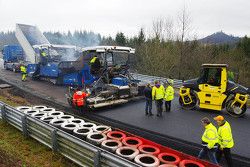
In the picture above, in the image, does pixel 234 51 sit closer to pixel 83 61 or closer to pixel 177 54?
pixel 177 54

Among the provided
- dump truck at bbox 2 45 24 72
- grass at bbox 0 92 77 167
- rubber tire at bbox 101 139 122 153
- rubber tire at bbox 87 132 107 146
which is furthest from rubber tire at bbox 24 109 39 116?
dump truck at bbox 2 45 24 72

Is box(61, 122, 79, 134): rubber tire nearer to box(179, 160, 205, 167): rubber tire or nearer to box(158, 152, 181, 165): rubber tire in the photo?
box(158, 152, 181, 165): rubber tire

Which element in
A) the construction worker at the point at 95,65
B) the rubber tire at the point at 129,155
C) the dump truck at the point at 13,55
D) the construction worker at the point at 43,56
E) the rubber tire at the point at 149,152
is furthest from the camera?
the dump truck at the point at 13,55

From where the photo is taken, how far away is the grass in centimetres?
613

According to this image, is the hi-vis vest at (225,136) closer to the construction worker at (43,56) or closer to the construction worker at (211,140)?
the construction worker at (211,140)

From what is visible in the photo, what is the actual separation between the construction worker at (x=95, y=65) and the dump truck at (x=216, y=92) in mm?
4315

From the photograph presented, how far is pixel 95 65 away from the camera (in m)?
12.3

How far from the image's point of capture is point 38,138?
7.50 meters

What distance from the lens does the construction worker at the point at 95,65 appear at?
12172 millimetres

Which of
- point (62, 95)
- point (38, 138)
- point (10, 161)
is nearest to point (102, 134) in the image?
point (38, 138)

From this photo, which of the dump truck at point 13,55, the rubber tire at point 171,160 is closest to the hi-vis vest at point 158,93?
the rubber tire at point 171,160

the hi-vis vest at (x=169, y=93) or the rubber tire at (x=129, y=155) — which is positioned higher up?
the hi-vis vest at (x=169, y=93)

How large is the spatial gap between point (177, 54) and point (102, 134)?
62.1 feet

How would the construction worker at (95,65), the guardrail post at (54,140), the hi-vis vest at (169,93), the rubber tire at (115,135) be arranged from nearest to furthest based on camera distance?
the guardrail post at (54,140), the rubber tire at (115,135), the hi-vis vest at (169,93), the construction worker at (95,65)
